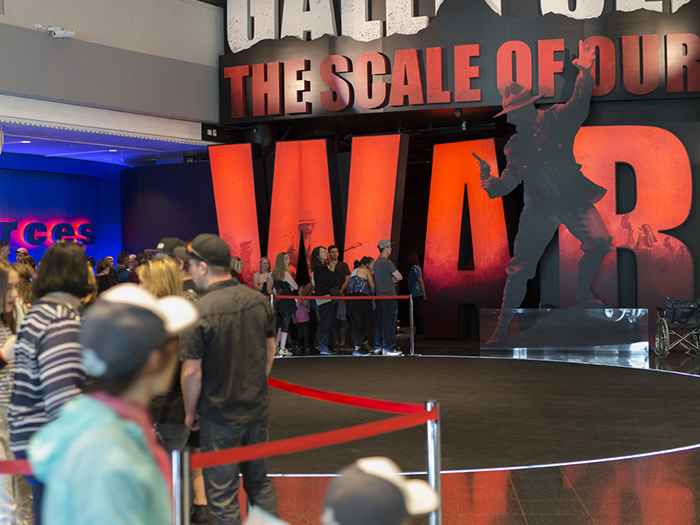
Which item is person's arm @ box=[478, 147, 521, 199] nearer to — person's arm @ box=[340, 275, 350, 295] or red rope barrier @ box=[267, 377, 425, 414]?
person's arm @ box=[340, 275, 350, 295]

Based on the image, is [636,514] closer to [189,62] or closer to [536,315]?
[536,315]

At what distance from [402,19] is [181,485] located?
12848 millimetres

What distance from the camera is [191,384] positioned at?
364 cm

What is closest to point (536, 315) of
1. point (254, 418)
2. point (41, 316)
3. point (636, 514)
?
point (636, 514)

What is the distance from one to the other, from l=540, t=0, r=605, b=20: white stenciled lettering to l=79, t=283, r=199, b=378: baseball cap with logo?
1351cm

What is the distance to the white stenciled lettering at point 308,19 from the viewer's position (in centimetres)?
1499

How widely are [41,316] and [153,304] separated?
4.75ft

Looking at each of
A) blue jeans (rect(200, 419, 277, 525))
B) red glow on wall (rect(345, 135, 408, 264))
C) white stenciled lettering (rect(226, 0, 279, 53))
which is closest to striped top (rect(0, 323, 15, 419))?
blue jeans (rect(200, 419, 277, 525))

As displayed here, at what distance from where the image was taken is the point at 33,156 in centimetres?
1725

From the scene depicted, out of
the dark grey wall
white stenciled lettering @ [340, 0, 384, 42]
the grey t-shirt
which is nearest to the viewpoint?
the dark grey wall

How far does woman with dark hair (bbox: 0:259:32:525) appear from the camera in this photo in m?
3.54

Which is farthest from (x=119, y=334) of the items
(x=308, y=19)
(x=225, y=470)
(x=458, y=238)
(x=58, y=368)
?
(x=308, y=19)

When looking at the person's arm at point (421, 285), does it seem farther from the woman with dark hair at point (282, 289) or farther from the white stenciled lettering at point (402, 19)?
the white stenciled lettering at point (402, 19)

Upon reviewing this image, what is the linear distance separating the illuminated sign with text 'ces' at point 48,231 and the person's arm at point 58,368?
14.2 metres
